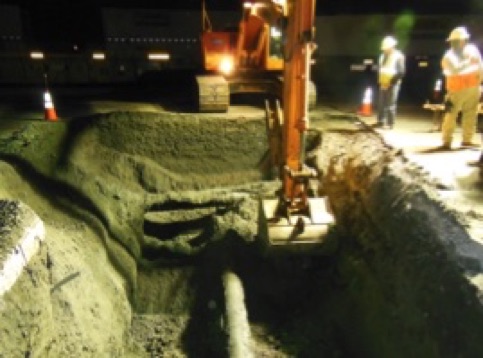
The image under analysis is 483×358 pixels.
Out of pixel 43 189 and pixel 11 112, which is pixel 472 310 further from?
pixel 11 112

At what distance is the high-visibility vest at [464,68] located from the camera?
650 cm

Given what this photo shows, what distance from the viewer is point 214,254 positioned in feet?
21.9

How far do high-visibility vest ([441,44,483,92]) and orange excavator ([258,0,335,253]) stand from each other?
9.65 ft

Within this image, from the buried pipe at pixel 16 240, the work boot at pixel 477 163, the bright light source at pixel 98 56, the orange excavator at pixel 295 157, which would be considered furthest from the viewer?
the bright light source at pixel 98 56

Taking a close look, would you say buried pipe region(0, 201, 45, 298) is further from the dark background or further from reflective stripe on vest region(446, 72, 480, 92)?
the dark background

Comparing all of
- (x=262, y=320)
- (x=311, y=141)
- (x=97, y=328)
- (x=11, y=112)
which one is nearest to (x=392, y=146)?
(x=311, y=141)

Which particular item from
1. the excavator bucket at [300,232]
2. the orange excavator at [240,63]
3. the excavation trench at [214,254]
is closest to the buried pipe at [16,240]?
the excavation trench at [214,254]

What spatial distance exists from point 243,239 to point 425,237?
9.33ft

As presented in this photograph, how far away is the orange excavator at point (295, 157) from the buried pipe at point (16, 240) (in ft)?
8.99

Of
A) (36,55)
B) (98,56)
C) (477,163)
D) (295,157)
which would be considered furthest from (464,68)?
(36,55)

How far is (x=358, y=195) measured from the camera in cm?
662

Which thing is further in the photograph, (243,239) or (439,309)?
(243,239)

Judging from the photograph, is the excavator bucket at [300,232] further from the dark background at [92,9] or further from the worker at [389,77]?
the dark background at [92,9]

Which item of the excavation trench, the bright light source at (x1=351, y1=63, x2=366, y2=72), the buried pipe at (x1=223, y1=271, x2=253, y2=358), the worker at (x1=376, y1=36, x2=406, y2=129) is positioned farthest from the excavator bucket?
the bright light source at (x1=351, y1=63, x2=366, y2=72)
